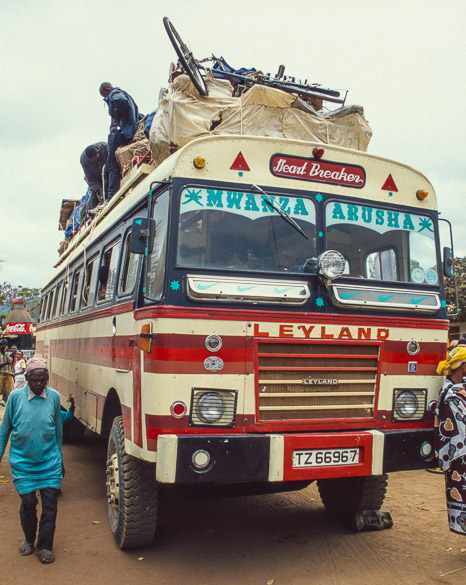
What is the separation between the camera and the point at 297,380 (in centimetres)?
455

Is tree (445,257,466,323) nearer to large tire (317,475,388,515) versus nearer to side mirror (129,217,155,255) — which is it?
large tire (317,475,388,515)

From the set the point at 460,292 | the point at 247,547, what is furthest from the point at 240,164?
the point at 460,292

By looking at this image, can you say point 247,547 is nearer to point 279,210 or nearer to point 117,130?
point 279,210

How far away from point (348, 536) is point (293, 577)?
1.18 m

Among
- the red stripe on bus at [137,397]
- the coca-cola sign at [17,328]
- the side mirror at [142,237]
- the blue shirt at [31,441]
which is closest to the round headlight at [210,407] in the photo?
the red stripe on bus at [137,397]

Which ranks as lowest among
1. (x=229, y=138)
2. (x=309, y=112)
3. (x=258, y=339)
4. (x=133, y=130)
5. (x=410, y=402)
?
(x=410, y=402)

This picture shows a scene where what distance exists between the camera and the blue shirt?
194 inches

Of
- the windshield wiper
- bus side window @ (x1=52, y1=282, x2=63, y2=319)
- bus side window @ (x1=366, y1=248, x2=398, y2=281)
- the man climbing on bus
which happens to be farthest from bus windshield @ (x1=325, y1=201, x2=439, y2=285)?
bus side window @ (x1=52, y1=282, x2=63, y2=319)

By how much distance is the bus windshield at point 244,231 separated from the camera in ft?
14.8

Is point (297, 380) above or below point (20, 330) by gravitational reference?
below

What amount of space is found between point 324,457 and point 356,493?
1.54 m

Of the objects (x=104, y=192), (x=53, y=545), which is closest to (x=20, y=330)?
(x=104, y=192)

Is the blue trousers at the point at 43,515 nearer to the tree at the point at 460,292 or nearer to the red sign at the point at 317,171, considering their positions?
the red sign at the point at 317,171

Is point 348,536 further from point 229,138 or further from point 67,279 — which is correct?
point 67,279
